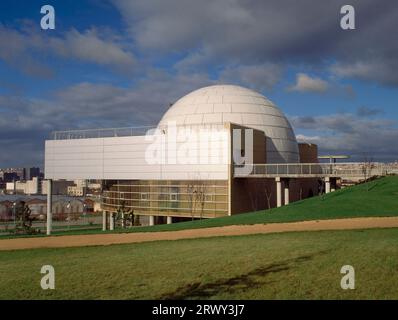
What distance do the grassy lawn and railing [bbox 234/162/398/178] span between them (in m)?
23.5

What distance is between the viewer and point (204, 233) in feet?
76.8

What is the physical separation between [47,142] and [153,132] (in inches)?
687

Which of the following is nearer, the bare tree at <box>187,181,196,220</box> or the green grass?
the green grass

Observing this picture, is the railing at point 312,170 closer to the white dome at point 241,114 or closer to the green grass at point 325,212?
the green grass at point 325,212

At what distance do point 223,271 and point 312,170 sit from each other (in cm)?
3403

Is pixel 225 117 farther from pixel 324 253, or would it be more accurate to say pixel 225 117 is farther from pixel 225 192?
pixel 324 253

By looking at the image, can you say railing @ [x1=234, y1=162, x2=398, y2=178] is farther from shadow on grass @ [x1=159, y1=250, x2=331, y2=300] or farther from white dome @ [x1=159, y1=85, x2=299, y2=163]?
shadow on grass @ [x1=159, y1=250, x2=331, y2=300]

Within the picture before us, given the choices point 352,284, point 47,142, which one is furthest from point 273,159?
point 352,284

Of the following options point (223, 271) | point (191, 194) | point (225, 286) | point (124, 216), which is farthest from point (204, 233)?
point (124, 216)

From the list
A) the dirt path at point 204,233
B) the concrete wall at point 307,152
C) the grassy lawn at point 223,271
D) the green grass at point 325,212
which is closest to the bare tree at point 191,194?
the green grass at point 325,212

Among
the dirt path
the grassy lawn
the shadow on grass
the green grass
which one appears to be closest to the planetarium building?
the green grass

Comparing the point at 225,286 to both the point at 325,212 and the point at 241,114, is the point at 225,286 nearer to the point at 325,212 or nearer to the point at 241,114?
the point at 325,212

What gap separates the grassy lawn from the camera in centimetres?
956

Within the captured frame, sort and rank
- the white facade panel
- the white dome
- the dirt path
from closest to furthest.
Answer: the dirt path
the white facade panel
the white dome
